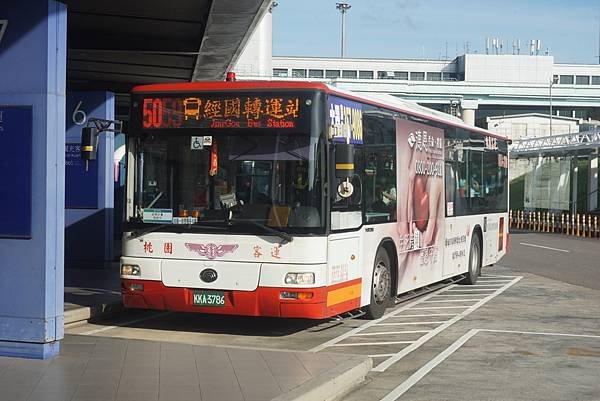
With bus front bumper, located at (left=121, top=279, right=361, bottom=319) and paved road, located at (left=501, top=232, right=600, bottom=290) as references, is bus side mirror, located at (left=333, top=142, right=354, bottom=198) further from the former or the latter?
paved road, located at (left=501, top=232, right=600, bottom=290)

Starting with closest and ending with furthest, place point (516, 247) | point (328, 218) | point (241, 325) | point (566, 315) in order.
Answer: point (328, 218)
point (241, 325)
point (566, 315)
point (516, 247)

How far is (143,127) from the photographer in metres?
11.6

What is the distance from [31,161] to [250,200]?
305cm

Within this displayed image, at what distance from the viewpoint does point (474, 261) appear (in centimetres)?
1858

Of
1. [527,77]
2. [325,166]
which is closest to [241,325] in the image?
[325,166]

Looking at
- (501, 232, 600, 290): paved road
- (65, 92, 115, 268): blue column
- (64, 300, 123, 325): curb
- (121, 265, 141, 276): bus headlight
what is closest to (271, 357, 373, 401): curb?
(121, 265, 141, 276): bus headlight

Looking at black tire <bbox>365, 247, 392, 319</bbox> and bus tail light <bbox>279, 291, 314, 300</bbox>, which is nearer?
bus tail light <bbox>279, 291, 314, 300</bbox>

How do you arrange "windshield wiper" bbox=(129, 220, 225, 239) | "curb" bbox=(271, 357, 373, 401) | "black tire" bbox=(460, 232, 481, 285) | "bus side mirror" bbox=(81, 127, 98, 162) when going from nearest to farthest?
"curb" bbox=(271, 357, 373, 401) < "bus side mirror" bbox=(81, 127, 98, 162) < "windshield wiper" bbox=(129, 220, 225, 239) < "black tire" bbox=(460, 232, 481, 285)

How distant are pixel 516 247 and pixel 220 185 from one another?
22470 mm

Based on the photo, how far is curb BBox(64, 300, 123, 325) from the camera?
40.2 feet

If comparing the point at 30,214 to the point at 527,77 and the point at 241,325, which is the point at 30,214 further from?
the point at 527,77

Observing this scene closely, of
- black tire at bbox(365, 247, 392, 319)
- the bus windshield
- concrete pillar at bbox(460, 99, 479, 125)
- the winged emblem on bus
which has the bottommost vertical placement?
black tire at bbox(365, 247, 392, 319)

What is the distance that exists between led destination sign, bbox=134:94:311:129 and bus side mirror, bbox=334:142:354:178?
53 centimetres

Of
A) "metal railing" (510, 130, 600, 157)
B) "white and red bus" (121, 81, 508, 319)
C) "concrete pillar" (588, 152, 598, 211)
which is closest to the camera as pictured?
"white and red bus" (121, 81, 508, 319)
